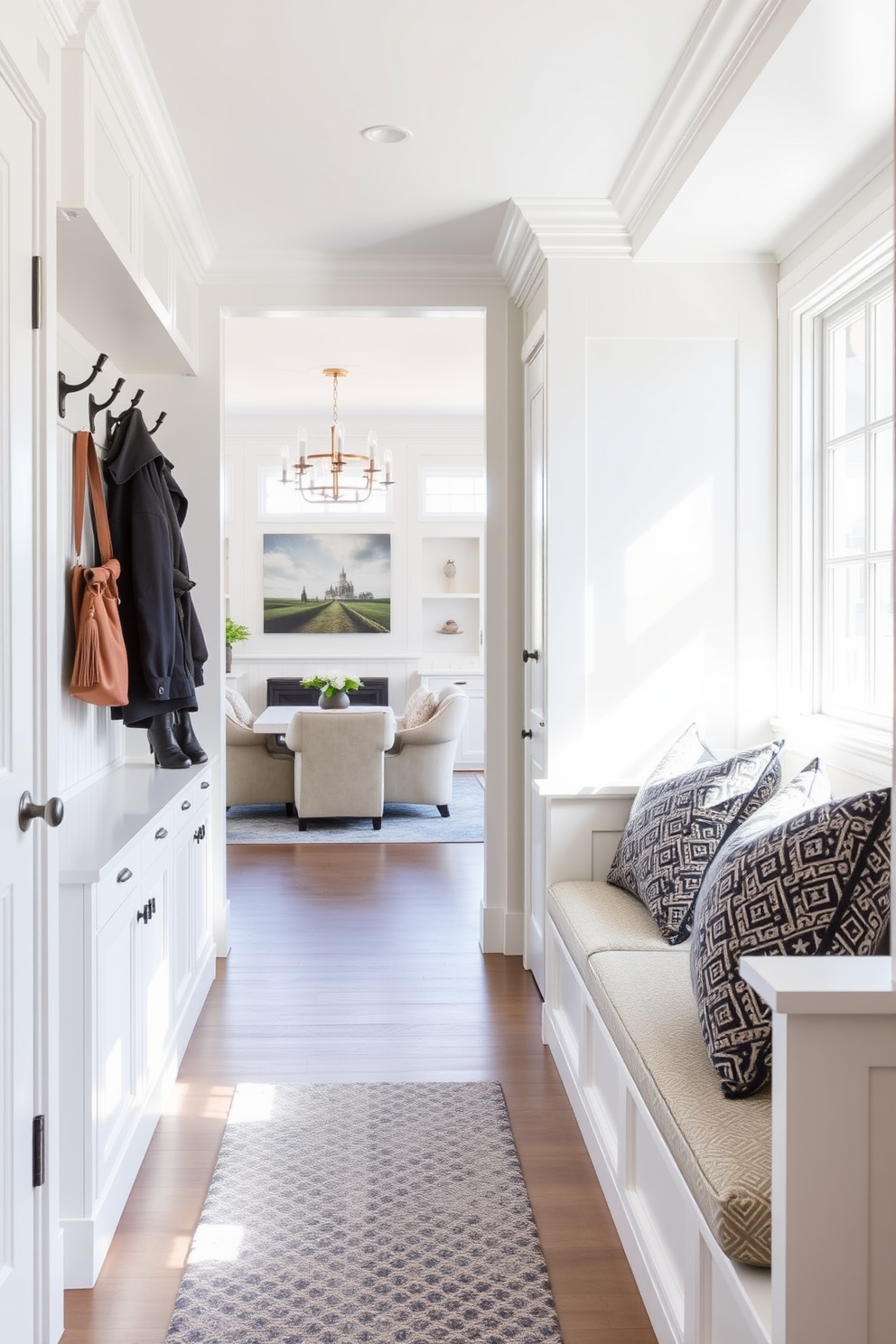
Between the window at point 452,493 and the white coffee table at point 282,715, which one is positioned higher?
the window at point 452,493

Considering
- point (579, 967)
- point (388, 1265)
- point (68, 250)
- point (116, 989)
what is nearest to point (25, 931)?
point (116, 989)

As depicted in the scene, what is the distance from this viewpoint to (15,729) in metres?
1.76

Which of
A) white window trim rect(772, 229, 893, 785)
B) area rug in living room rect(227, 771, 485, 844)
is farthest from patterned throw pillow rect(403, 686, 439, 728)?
white window trim rect(772, 229, 893, 785)

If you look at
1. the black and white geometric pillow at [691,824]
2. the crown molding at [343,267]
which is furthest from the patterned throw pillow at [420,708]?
the black and white geometric pillow at [691,824]

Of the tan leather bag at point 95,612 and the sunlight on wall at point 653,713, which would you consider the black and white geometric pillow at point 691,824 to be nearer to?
the sunlight on wall at point 653,713

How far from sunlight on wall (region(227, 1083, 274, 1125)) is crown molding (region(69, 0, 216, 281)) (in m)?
2.51

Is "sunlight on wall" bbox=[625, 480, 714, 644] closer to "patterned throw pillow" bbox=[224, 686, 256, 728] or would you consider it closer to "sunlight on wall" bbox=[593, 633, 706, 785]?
"sunlight on wall" bbox=[593, 633, 706, 785]

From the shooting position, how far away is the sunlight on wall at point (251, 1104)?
2.78 m

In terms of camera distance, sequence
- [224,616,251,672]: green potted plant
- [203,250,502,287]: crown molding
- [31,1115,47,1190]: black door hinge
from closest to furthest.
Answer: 1. [31,1115,47,1190]: black door hinge
2. [203,250,502,287]: crown molding
3. [224,616,251,672]: green potted plant

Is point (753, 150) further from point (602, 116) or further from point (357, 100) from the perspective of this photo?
point (357, 100)

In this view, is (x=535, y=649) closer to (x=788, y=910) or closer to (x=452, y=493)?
(x=788, y=910)

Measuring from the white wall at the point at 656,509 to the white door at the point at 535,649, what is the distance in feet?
0.46

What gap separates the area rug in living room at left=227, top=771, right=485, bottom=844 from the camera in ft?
20.7

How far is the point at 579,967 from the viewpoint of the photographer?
2.63m
